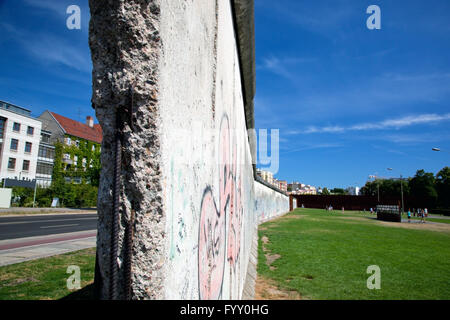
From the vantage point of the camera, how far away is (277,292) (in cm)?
510

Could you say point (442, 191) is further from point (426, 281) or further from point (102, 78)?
point (102, 78)

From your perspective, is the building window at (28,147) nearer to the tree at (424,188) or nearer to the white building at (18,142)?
the white building at (18,142)

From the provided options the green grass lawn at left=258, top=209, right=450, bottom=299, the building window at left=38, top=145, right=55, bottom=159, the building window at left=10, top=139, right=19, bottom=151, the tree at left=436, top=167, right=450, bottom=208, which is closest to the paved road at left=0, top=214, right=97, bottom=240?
the green grass lawn at left=258, top=209, right=450, bottom=299

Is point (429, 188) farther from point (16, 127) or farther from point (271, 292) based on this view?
point (16, 127)

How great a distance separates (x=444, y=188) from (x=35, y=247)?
244 ft

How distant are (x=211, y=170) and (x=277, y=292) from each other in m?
4.28

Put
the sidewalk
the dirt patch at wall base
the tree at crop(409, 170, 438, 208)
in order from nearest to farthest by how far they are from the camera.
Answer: the dirt patch at wall base
the sidewalk
the tree at crop(409, 170, 438, 208)

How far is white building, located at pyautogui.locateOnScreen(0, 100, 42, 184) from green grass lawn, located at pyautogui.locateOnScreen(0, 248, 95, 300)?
38.6m

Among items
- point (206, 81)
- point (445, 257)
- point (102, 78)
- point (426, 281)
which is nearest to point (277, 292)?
point (426, 281)

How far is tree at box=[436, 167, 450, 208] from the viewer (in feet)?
186

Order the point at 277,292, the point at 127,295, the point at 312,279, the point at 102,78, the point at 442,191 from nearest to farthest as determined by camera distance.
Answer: the point at 127,295 → the point at 102,78 → the point at 277,292 → the point at 312,279 → the point at 442,191

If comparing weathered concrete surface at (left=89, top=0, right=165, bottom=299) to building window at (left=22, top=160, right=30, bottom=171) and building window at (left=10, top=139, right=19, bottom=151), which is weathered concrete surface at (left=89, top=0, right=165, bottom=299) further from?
building window at (left=22, top=160, right=30, bottom=171)
